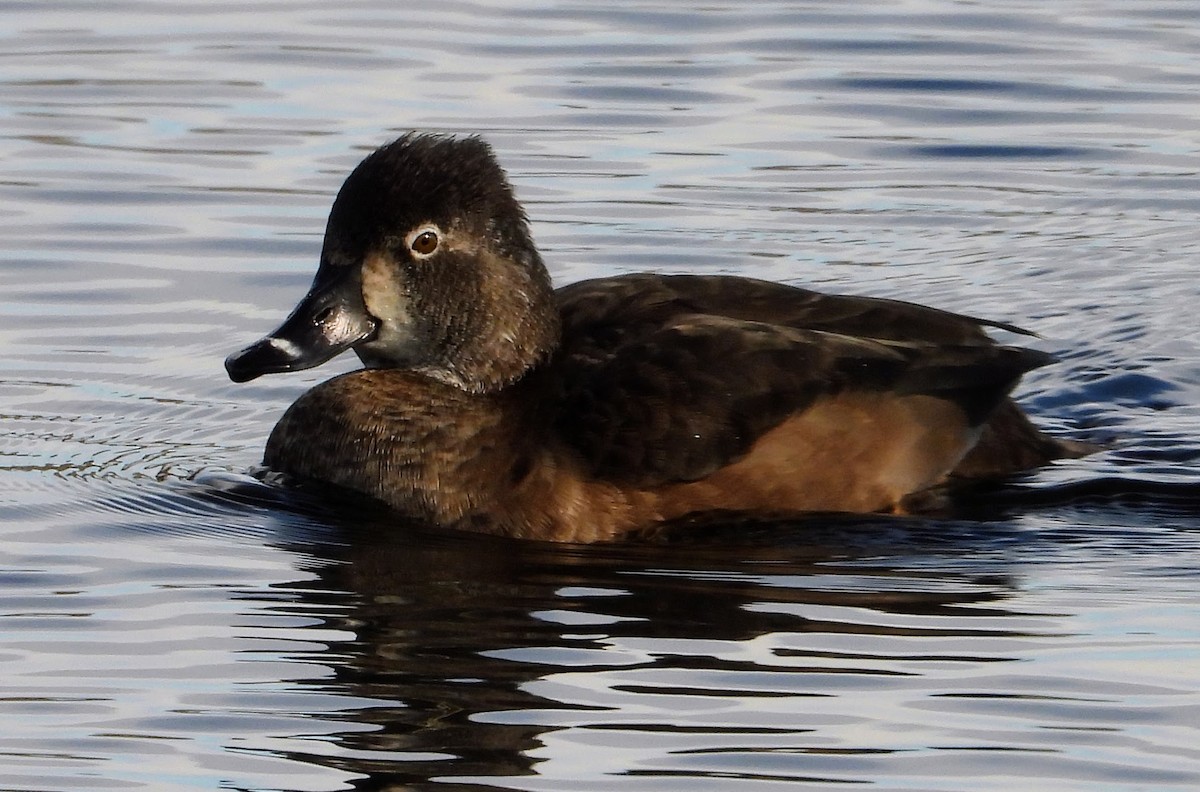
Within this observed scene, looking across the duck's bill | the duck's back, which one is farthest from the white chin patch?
the duck's back

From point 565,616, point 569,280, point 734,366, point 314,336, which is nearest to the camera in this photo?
point 565,616

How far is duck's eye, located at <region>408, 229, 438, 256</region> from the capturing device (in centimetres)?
736

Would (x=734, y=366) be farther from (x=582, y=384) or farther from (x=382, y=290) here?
(x=382, y=290)

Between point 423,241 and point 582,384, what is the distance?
708 millimetres

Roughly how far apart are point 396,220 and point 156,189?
4.02 m

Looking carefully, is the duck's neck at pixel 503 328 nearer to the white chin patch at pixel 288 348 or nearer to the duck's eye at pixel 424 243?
the duck's eye at pixel 424 243

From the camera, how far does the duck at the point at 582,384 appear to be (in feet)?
23.0

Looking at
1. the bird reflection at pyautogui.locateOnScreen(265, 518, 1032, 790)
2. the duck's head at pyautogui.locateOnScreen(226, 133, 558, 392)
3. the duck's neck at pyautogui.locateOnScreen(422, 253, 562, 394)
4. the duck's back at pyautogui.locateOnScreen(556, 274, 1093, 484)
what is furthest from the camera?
the duck's neck at pyautogui.locateOnScreen(422, 253, 562, 394)

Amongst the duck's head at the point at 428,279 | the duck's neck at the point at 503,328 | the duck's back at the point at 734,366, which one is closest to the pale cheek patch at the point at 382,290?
the duck's head at the point at 428,279

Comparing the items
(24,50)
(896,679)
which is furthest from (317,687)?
(24,50)

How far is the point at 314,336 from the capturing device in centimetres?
734

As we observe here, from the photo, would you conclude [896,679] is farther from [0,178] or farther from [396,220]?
[0,178]

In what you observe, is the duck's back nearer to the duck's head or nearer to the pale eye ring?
the duck's head

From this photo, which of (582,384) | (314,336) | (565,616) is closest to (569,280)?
(314,336)
